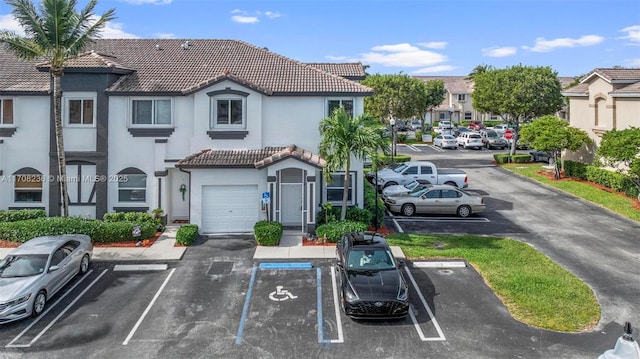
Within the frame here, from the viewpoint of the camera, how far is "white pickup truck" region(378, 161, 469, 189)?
2919cm

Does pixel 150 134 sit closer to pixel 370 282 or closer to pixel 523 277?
pixel 370 282

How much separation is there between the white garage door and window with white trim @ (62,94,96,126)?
633 centimetres

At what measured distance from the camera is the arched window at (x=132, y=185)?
2172 centimetres

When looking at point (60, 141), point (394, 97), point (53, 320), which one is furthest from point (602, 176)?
point (53, 320)

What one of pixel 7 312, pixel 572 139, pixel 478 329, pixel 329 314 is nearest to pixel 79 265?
pixel 7 312

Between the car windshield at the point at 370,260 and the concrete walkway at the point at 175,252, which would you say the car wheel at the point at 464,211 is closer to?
the concrete walkway at the point at 175,252

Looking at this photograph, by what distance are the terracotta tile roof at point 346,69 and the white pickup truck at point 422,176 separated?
6917mm

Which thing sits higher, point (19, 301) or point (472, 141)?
point (472, 141)

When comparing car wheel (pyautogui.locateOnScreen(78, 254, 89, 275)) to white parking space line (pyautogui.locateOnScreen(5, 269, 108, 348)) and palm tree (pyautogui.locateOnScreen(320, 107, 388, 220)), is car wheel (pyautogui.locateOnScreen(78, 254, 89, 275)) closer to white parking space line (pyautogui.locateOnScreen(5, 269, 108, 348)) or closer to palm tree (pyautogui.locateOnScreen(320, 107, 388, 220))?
white parking space line (pyautogui.locateOnScreen(5, 269, 108, 348))

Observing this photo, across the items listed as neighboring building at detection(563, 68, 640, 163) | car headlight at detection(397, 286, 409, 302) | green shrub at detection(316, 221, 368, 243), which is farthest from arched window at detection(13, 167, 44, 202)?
neighboring building at detection(563, 68, 640, 163)

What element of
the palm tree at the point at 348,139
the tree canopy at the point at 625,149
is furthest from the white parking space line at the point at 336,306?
the tree canopy at the point at 625,149

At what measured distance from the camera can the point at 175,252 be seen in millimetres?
18000

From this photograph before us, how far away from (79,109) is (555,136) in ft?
94.2

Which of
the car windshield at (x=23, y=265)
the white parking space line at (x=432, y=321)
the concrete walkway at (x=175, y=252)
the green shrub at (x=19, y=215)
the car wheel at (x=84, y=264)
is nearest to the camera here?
the white parking space line at (x=432, y=321)
